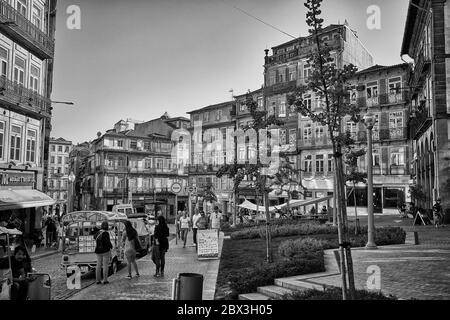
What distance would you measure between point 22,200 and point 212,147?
4401 cm

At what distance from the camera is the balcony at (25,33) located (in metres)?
22.4

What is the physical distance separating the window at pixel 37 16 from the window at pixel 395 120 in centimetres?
3233

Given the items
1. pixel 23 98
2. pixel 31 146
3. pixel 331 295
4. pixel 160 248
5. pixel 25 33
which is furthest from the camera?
pixel 31 146

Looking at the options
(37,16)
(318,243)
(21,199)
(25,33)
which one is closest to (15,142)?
(21,199)

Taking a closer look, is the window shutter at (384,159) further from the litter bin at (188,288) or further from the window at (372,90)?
the litter bin at (188,288)

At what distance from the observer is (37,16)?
26.8 meters

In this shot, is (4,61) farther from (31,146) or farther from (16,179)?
(16,179)

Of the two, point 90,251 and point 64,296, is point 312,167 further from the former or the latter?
point 64,296

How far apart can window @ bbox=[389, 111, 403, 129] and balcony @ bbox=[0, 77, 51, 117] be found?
31540 mm

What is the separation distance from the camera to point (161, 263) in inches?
503

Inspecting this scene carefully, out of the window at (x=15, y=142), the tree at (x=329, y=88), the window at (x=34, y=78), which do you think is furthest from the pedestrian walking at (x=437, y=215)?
the window at (x=34, y=78)

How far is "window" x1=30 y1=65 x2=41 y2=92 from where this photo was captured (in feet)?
86.6
